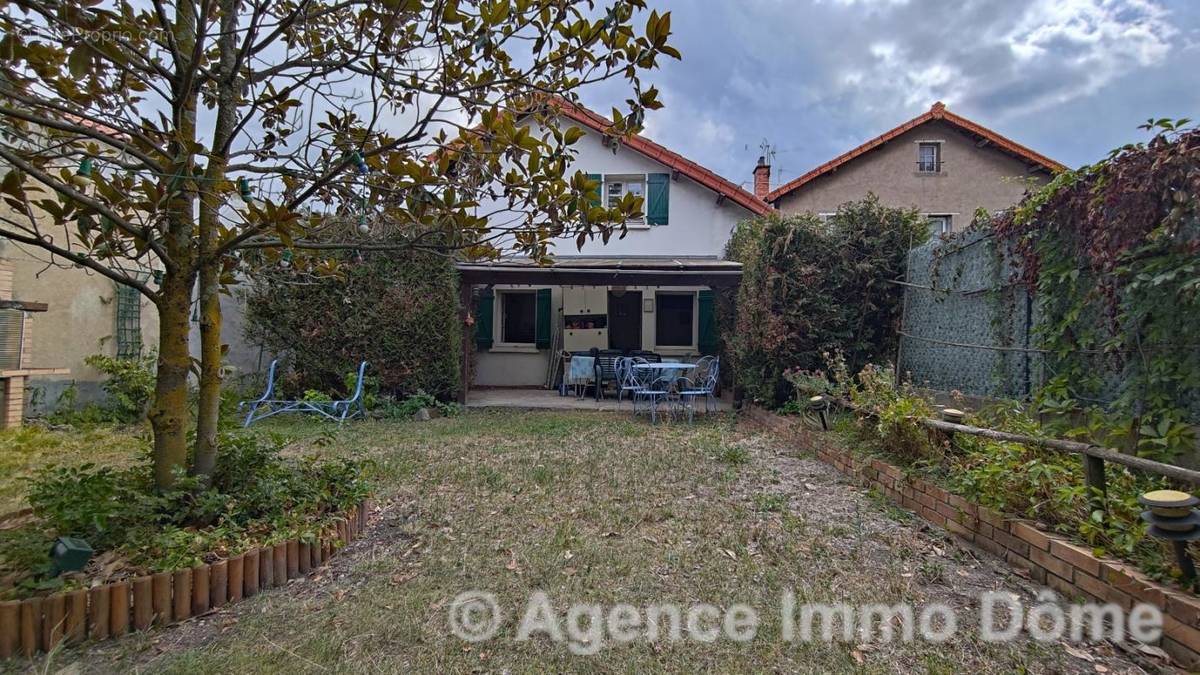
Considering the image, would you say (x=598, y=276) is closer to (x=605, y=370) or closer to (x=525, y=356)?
(x=605, y=370)

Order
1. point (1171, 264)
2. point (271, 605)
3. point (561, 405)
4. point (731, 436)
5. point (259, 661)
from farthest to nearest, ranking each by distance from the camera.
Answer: point (561, 405) < point (731, 436) < point (1171, 264) < point (271, 605) < point (259, 661)

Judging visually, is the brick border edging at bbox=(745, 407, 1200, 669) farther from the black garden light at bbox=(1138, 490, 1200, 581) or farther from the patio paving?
the patio paving

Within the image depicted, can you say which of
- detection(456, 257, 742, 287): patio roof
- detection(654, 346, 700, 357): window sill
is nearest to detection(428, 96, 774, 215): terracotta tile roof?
detection(456, 257, 742, 287): patio roof

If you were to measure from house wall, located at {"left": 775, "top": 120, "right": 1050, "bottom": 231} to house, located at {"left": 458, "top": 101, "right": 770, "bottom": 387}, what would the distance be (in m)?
4.08

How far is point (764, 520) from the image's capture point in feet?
12.0

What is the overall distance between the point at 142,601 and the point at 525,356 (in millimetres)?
9429

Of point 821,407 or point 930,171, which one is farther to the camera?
point 930,171

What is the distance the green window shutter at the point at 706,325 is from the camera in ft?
36.4

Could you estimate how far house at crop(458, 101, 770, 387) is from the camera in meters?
11.4

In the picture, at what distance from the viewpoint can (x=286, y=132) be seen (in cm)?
316

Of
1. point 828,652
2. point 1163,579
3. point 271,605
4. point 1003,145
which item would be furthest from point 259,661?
point 1003,145

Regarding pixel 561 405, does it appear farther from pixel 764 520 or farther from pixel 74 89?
pixel 74 89

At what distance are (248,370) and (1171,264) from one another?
1120 centimetres

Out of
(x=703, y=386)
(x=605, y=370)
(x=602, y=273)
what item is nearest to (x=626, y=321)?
(x=605, y=370)
